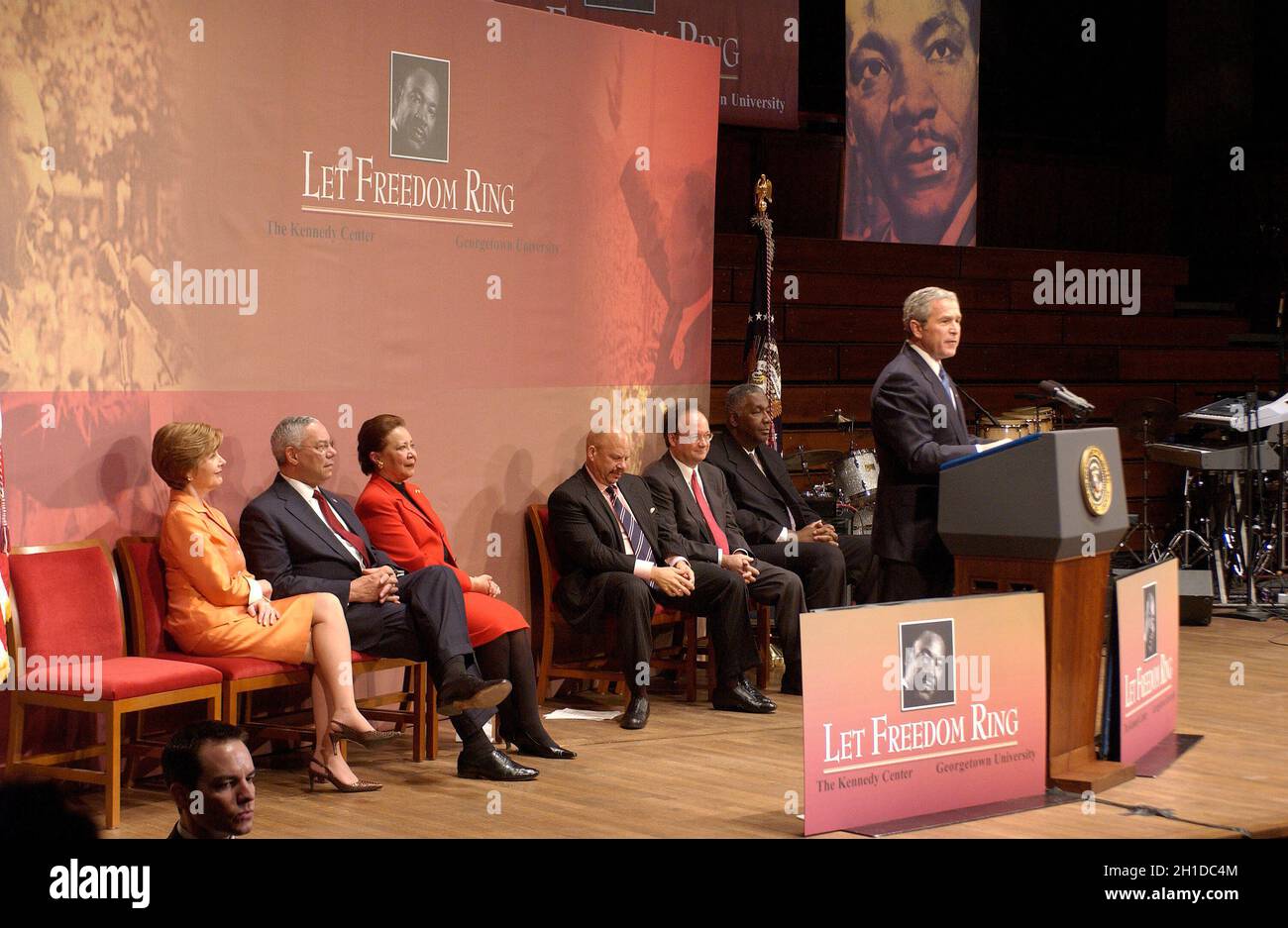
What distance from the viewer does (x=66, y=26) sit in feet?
14.9

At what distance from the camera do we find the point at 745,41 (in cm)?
863

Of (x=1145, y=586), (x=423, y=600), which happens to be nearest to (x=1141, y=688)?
(x=1145, y=586)

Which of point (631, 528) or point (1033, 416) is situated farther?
point (1033, 416)

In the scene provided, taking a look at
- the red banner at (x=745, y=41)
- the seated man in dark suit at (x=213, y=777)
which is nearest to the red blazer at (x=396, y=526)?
the seated man in dark suit at (x=213, y=777)

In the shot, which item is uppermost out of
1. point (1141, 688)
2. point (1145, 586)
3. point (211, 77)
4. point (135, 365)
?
point (211, 77)

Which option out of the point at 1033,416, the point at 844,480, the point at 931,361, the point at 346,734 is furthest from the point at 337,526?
the point at 1033,416

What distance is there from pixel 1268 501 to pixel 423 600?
22.3 feet

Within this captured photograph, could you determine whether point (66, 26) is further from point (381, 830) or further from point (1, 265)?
point (381, 830)

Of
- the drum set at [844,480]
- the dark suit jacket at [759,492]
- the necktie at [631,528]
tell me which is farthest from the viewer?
the drum set at [844,480]

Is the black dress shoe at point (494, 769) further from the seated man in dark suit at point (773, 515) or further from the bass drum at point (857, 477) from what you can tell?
the bass drum at point (857, 477)

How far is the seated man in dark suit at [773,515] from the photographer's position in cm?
662

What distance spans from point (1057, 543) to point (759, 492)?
2680mm

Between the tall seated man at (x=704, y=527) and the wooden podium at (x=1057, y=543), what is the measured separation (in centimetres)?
182

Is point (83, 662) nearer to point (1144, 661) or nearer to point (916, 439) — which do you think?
point (916, 439)
